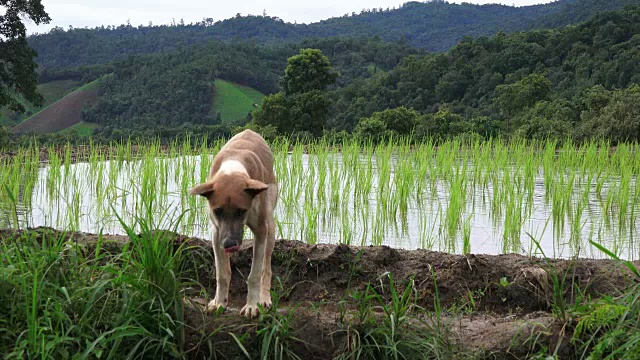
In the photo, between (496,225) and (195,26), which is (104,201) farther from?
(195,26)

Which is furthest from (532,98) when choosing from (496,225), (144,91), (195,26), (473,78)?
(195,26)

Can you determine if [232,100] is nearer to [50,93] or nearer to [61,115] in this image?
[61,115]

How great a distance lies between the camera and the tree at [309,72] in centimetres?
3189

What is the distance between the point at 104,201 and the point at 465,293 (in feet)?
18.7

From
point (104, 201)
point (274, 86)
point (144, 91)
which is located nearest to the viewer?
point (104, 201)

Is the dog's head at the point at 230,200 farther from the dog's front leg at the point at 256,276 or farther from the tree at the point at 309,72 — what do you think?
the tree at the point at 309,72

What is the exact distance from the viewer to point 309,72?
3178 centimetres

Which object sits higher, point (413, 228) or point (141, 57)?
point (141, 57)

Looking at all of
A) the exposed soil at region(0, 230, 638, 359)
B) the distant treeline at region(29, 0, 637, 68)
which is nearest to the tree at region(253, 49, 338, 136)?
the exposed soil at region(0, 230, 638, 359)

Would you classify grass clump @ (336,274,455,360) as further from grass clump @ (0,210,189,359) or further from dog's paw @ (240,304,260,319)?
grass clump @ (0,210,189,359)

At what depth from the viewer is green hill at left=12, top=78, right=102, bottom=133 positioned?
60062 mm

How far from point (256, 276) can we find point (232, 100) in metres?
56.4

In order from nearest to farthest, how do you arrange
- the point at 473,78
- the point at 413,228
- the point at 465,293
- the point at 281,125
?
the point at 465,293
the point at 413,228
the point at 281,125
the point at 473,78

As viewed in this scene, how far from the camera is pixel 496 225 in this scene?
793 centimetres
